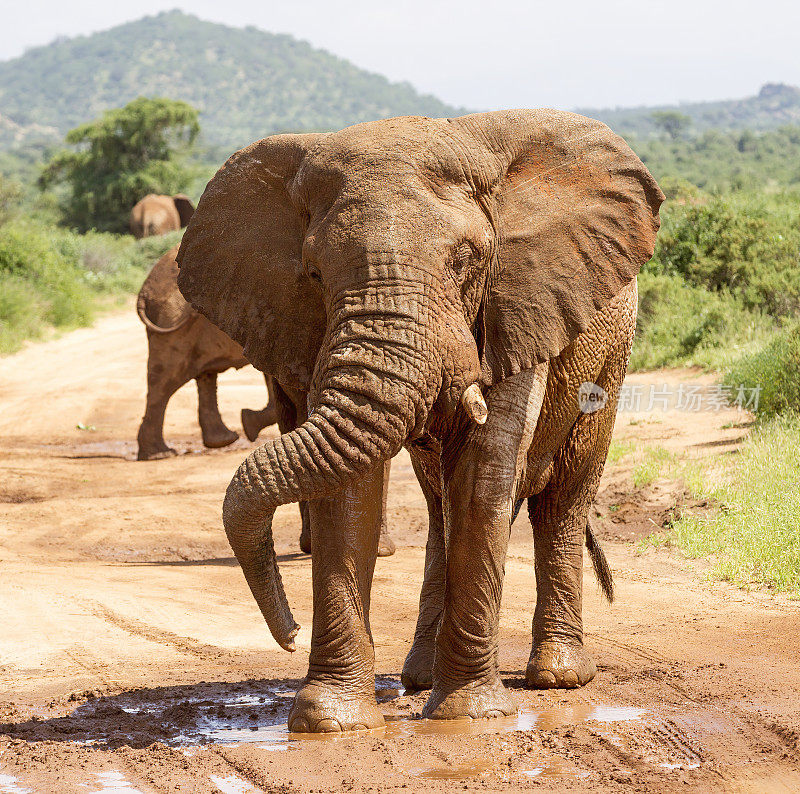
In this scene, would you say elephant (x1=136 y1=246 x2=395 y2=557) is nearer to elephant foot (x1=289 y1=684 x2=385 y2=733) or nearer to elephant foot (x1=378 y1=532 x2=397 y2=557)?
elephant foot (x1=378 y1=532 x2=397 y2=557)

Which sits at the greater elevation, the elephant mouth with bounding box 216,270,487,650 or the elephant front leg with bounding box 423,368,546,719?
the elephant mouth with bounding box 216,270,487,650

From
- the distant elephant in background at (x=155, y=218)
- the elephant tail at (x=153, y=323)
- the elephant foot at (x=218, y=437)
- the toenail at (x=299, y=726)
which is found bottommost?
the distant elephant in background at (x=155, y=218)

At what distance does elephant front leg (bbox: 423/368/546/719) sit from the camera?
4.62 metres

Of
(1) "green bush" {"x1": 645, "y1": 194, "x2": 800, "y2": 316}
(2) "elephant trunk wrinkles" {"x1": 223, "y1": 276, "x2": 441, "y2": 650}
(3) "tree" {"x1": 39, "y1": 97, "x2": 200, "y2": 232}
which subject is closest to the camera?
(2) "elephant trunk wrinkles" {"x1": 223, "y1": 276, "x2": 441, "y2": 650}

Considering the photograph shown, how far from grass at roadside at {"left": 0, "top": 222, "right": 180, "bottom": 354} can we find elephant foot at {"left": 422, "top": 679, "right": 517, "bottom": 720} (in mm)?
16427

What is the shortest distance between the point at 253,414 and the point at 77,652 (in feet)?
16.1

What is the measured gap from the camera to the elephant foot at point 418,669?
5445 mm

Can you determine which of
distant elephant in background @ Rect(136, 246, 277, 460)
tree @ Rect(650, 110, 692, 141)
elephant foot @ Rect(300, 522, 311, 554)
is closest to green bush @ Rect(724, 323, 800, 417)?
elephant foot @ Rect(300, 522, 311, 554)

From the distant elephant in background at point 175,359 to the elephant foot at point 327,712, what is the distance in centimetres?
858

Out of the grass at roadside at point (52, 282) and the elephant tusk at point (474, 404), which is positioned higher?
the elephant tusk at point (474, 404)

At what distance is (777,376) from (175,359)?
633cm

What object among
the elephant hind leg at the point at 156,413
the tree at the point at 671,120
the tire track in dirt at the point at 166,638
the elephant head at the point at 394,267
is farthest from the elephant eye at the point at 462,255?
the tree at the point at 671,120

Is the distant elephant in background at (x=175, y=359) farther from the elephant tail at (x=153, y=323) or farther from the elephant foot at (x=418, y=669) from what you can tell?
the elephant foot at (x=418, y=669)

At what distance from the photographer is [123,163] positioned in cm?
4744
